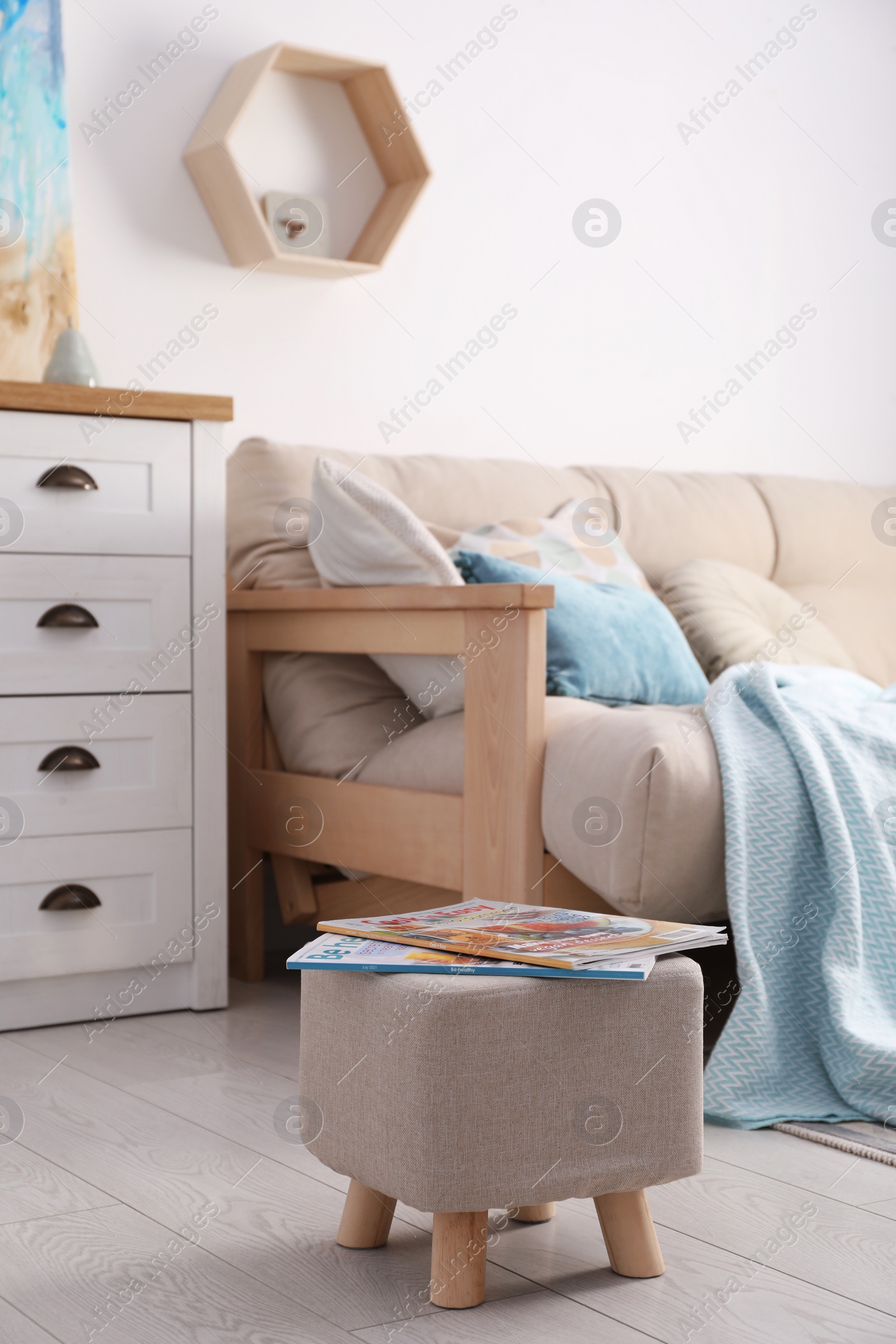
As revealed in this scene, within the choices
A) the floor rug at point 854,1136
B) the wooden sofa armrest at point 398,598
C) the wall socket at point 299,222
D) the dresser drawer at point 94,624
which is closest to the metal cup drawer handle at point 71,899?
the dresser drawer at point 94,624

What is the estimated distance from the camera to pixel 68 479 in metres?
1.90

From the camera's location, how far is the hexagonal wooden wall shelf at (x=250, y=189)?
2.38 m

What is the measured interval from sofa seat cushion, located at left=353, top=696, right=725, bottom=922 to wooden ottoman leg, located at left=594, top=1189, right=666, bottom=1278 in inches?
19.7

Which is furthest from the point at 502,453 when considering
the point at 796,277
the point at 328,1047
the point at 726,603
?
the point at 328,1047

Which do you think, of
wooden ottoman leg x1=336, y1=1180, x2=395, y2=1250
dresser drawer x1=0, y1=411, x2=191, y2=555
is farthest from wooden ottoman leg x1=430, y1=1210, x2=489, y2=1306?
dresser drawer x1=0, y1=411, x2=191, y2=555

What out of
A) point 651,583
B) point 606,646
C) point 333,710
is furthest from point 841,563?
point 333,710

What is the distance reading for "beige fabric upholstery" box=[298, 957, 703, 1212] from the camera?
3.43ft

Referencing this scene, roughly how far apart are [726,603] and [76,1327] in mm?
1672

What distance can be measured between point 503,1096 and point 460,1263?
5.2 inches

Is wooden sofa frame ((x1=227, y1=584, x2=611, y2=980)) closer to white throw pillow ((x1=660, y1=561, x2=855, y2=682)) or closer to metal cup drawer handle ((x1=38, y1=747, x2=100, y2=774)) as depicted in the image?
metal cup drawer handle ((x1=38, y1=747, x2=100, y2=774))

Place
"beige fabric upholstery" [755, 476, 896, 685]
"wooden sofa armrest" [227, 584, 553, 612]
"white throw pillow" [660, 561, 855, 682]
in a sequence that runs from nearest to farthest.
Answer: "wooden sofa armrest" [227, 584, 553, 612]
"white throw pillow" [660, 561, 855, 682]
"beige fabric upholstery" [755, 476, 896, 685]

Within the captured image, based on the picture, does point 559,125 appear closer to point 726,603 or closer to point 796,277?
point 796,277

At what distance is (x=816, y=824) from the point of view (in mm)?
1663

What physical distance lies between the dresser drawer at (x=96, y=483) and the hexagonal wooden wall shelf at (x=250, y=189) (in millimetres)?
599
